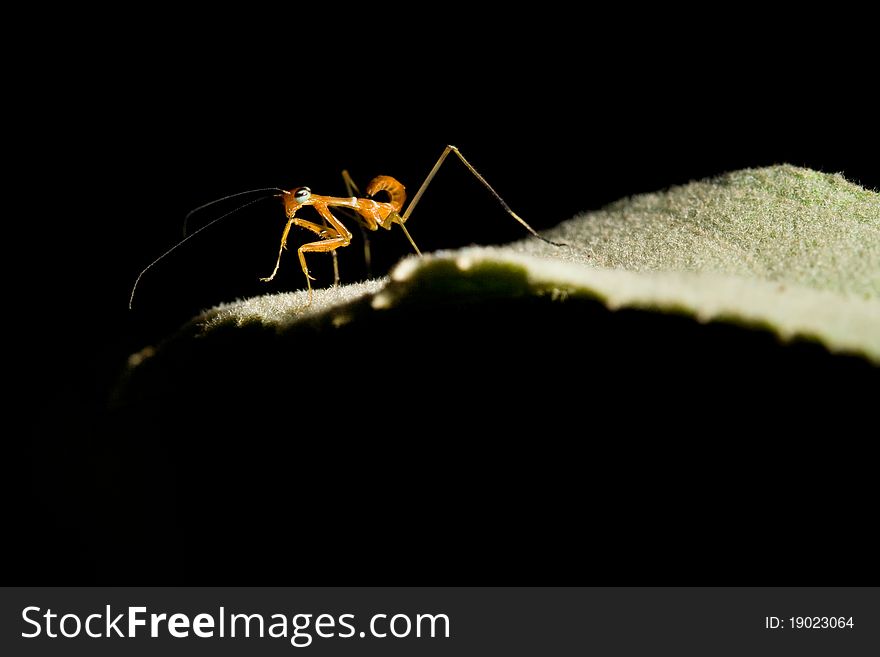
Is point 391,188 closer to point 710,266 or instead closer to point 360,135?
point 360,135

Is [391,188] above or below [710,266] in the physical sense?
above

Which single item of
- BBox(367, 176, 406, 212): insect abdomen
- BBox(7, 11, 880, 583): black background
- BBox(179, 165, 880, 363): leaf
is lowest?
BBox(179, 165, 880, 363): leaf

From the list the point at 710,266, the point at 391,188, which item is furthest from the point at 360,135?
the point at 710,266

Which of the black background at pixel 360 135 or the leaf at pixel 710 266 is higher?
the black background at pixel 360 135

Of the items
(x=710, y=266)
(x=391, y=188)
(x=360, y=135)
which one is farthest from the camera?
(x=360, y=135)

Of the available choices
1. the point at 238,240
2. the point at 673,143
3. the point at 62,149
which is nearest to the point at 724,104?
the point at 673,143

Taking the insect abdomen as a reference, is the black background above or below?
above

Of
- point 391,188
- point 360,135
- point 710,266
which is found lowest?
point 710,266

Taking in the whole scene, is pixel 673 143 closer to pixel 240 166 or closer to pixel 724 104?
pixel 724 104
